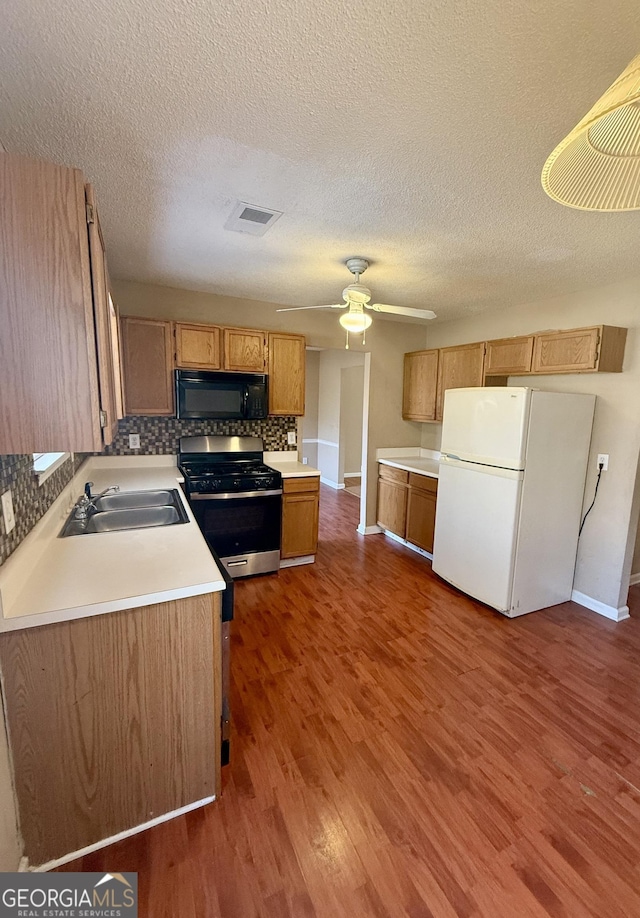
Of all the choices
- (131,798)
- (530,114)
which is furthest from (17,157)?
(131,798)

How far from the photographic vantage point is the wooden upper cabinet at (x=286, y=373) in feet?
11.5

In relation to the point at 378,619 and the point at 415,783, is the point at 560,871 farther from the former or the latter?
the point at 378,619

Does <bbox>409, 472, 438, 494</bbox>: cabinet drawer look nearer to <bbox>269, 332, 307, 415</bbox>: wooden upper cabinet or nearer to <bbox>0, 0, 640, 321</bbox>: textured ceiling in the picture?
<bbox>269, 332, 307, 415</bbox>: wooden upper cabinet

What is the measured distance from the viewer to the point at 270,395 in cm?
353

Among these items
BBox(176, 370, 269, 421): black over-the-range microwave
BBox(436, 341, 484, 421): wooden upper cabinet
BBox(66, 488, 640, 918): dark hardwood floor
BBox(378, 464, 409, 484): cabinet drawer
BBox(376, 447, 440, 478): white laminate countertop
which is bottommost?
BBox(66, 488, 640, 918): dark hardwood floor

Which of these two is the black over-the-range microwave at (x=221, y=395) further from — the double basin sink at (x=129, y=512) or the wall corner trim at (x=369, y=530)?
the wall corner trim at (x=369, y=530)

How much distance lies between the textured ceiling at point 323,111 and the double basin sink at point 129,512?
156cm

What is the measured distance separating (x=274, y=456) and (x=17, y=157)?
10.1 ft

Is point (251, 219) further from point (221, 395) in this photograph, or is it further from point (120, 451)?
point (120, 451)

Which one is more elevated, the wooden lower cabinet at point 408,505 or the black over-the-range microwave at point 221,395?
the black over-the-range microwave at point 221,395

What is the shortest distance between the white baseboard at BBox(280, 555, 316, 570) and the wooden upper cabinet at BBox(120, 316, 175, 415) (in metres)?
1.67

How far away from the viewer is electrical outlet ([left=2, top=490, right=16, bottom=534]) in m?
1.23

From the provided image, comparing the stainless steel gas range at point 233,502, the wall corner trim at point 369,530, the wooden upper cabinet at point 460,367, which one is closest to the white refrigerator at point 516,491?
the wooden upper cabinet at point 460,367

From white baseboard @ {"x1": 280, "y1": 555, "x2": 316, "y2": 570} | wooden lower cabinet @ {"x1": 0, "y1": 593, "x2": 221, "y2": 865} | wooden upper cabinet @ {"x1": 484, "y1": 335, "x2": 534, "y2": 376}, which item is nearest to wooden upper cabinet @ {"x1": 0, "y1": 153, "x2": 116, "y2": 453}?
wooden lower cabinet @ {"x1": 0, "y1": 593, "x2": 221, "y2": 865}
